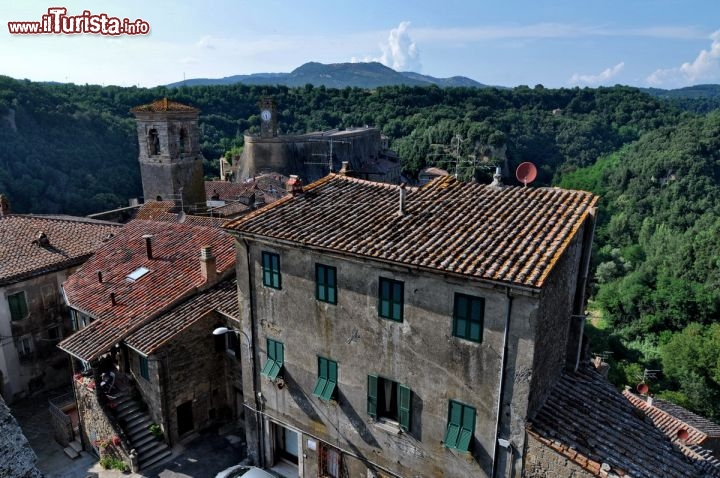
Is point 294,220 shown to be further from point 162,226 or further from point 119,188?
point 119,188

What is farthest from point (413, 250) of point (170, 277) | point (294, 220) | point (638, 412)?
point (170, 277)

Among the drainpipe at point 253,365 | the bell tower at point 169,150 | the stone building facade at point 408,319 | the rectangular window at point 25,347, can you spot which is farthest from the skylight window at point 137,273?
the bell tower at point 169,150

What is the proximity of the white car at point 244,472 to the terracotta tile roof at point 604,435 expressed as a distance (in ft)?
28.7

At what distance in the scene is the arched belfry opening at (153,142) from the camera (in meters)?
36.3

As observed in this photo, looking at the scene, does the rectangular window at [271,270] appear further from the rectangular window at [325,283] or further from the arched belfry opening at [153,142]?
the arched belfry opening at [153,142]

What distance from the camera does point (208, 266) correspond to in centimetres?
1894

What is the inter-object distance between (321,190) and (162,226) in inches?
413

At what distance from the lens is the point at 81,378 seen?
18422 millimetres

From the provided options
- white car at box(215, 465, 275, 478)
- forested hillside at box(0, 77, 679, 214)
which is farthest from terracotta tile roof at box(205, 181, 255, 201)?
white car at box(215, 465, 275, 478)

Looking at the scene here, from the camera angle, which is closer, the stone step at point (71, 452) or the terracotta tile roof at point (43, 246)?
the stone step at point (71, 452)

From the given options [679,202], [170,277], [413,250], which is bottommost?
[679,202]

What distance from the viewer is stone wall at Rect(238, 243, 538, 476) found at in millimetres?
11898

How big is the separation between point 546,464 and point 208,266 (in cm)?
1287

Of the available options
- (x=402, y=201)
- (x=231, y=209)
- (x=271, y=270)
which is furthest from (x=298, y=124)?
(x=402, y=201)
